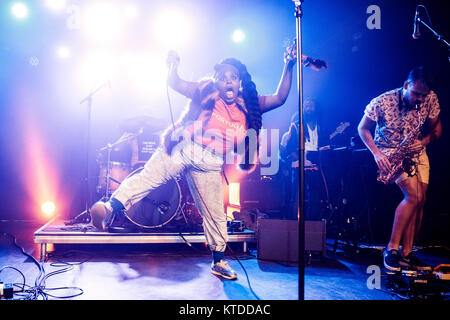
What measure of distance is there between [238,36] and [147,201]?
469cm

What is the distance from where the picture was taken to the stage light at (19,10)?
5.82 metres

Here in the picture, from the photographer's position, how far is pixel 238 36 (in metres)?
7.12

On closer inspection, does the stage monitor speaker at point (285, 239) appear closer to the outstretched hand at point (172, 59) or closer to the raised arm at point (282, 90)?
the raised arm at point (282, 90)

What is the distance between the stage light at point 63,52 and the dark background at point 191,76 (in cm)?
11

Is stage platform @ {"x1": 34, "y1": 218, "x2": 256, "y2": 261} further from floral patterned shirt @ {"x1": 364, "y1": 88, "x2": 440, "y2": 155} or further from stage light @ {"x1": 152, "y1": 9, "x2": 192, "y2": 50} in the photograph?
stage light @ {"x1": 152, "y1": 9, "x2": 192, "y2": 50}

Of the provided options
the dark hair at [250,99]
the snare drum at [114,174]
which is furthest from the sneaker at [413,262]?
the snare drum at [114,174]

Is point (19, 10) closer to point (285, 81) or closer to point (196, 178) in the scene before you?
point (196, 178)

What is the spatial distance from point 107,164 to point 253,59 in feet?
14.9

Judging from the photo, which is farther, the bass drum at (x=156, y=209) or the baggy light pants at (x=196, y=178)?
the bass drum at (x=156, y=209)

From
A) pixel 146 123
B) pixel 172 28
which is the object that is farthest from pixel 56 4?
pixel 146 123

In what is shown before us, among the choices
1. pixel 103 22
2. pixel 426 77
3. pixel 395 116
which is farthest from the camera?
pixel 103 22

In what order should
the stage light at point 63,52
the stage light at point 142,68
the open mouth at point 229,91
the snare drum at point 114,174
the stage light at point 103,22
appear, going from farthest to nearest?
the stage light at point 142,68
the stage light at point 63,52
the stage light at point 103,22
the snare drum at point 114,174
the open mouth at point 229,91

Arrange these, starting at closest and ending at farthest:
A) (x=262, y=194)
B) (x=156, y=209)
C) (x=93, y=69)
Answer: (x=156, y=209) → (x=262, y=194) → (x=93, y=69)

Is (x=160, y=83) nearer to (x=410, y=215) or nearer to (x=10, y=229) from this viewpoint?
(x=10, y=229)
